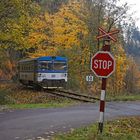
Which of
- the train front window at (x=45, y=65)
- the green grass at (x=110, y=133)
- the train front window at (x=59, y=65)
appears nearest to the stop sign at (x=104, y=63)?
the green grass at (x=110, y=133)

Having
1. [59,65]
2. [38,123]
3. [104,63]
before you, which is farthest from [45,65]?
[104,63]

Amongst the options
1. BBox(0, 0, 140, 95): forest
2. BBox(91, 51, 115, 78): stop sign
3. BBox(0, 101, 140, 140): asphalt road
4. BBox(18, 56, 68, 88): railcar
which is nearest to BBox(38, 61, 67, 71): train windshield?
BBox(18, 56, 68, 88): railcar

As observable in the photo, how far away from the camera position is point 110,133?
12.2m

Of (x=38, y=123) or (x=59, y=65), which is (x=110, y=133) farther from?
(x=59, y=65)

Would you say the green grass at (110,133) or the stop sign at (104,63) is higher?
the stop sign at (104,63)

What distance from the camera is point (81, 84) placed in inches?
1692

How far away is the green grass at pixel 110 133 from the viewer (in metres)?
11.4

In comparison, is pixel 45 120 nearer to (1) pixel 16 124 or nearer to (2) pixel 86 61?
(1) pixel 16 124

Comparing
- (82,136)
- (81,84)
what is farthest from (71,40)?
(82,136)

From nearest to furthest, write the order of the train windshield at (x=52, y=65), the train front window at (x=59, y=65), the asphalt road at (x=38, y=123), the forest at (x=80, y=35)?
the asphalt road at (x=38, y=123)
the train windshield at (x=52, y=65)
the train front window at (x=59, y=65)
the forest at (x=80, y=35)

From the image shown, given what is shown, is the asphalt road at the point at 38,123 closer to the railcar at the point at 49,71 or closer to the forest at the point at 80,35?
the railcar at the point at 49,71

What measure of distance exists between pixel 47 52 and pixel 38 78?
1037 cm

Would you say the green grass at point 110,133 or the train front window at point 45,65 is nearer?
the green grass at point 110,133

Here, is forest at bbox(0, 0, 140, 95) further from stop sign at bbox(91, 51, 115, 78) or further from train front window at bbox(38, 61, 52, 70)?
stop sign at bbox(91, 51, 115, 78)
